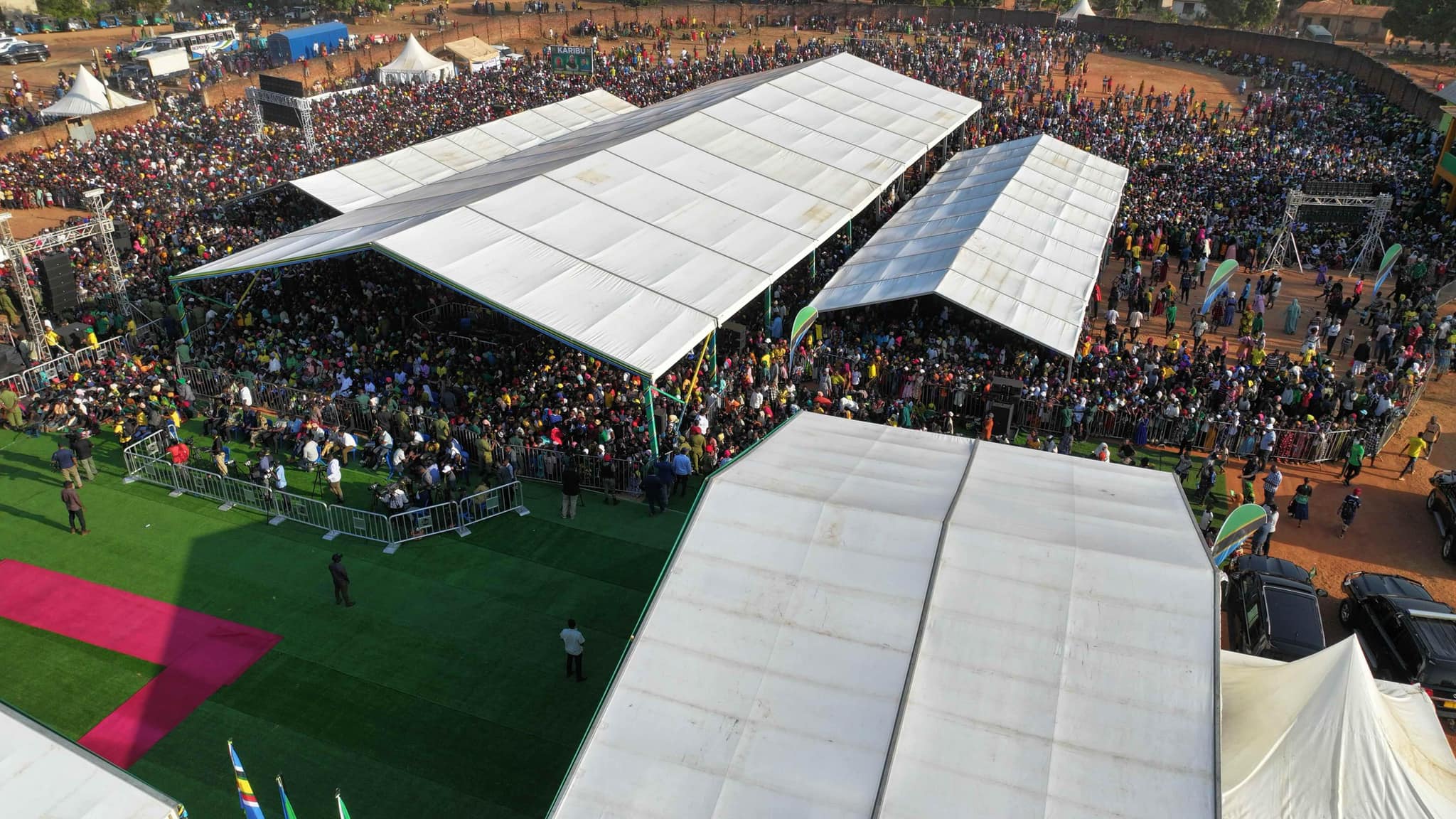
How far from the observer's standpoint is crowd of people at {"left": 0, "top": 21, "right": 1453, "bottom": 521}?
64.5ft

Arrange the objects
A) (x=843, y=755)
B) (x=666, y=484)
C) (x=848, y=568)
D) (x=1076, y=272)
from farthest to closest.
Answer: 1. (x=1076, y=272)
2. (x=666, y=484)
3. (x=848, y=568)
4. (x=843, y=755)

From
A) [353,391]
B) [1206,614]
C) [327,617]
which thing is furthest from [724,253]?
[1206,614]

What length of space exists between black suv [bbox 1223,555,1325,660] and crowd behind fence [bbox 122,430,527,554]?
40.8 feet

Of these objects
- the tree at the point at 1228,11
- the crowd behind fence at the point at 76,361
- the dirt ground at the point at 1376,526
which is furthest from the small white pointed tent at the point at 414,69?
the tree at the point at 1228,11

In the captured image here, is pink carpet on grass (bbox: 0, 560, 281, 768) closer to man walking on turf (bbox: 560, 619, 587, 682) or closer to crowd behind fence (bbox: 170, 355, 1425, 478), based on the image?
man walking on turf (bbox: 560, 619, 587, 682)

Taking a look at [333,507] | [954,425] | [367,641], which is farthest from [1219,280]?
[367,641]

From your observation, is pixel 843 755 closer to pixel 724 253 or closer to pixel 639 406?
pixel 639 406

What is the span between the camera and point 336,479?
693 inches

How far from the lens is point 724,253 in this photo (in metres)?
23.1

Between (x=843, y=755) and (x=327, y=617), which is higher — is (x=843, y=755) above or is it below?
above

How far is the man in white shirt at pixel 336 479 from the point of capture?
57.5ft

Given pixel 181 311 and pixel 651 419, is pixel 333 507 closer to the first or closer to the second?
pixel 651 419

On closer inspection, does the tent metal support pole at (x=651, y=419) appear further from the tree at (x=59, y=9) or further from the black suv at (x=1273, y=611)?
the tree at (x=59, y=9)

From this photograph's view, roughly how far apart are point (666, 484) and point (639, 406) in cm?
279
